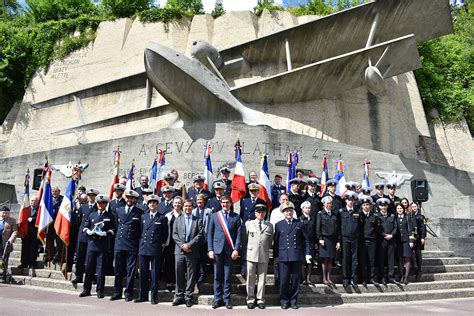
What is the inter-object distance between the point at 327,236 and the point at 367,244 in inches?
38.6

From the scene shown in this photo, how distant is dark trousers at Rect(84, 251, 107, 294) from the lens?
24.3ft

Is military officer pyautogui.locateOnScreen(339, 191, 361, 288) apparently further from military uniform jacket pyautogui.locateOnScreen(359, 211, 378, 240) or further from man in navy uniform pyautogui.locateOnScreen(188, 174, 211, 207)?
man in navy uniform pyautogui.locateOnScreen(188, 174, 211, 207)

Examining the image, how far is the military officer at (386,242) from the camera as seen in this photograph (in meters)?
8.59

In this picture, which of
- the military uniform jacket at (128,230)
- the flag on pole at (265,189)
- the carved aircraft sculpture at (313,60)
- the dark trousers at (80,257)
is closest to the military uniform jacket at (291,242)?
the flag on pole at (265,189)

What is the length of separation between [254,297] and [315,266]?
2.08 meters

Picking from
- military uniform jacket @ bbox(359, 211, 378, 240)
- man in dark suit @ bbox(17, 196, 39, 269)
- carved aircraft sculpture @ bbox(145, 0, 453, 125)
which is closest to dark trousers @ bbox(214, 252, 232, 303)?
military uniform jacket @ bbox(359, 211, 378, 240)

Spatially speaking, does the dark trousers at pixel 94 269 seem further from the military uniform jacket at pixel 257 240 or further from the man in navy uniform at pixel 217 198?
the military uniform jacket at pixel 257 240

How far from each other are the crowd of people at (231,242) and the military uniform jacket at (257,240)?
16 millimetres

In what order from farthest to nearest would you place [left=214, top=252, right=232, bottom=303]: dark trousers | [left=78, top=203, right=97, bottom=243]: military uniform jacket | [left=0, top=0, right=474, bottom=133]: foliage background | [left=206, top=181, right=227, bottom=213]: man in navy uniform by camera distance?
1. [left=0, top=0, right=474, bottom=133]: foliage background
2. [left=206, top=181, right=227, bottom=213]: man in navy uniform
3. [left=78, top=203, right=97, bottom=243]: military uniform jacket
4. [left=214, top=252, right=232, bottom=303]: dark trousers

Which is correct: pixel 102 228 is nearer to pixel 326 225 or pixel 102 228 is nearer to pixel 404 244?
pixel 326 225

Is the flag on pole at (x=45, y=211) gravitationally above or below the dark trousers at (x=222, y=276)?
above

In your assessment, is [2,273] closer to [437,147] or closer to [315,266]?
[315,266]

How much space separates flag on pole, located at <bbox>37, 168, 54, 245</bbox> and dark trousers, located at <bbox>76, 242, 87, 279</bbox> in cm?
137

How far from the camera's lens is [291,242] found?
23.6 feet
